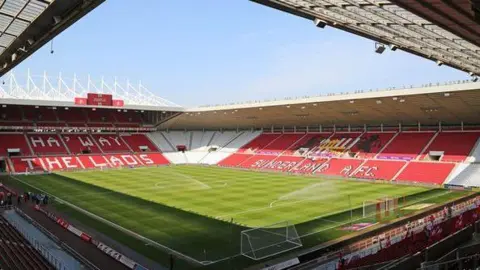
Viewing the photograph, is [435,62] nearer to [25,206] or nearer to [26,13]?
[26,13]

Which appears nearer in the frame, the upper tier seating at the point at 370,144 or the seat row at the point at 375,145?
the seat row at the point at 375,145

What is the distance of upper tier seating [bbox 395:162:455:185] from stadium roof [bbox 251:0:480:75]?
2189cm

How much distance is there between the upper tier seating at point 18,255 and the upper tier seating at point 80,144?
41959 mm

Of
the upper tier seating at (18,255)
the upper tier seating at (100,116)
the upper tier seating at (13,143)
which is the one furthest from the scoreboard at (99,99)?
the upper tier seating at (18,255)

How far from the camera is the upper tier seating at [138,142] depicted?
65.9 meters

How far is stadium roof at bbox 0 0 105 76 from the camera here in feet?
34.7

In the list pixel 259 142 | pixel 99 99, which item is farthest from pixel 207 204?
pixel 259 142

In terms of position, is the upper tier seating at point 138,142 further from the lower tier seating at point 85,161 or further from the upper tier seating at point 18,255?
the upper tier seating at point 18,255

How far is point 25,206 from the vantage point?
28.2 meters

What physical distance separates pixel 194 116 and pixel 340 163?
2603cm

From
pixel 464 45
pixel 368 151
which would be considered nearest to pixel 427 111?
pixel 368 151

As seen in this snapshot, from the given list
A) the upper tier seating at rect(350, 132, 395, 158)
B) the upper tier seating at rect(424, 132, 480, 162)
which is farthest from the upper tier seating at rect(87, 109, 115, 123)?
the upper tier seating at rect(424, 132, 480, 162)

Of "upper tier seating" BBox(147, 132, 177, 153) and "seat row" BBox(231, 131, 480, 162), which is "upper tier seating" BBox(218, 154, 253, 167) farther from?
"upper tier seating" BBox(147, 132, 177, 153)

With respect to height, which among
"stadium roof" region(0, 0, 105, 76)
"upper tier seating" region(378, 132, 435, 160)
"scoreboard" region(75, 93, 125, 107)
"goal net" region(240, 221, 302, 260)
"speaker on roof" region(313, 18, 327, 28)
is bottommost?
"goal net" region(240, 221, 302, 260)
